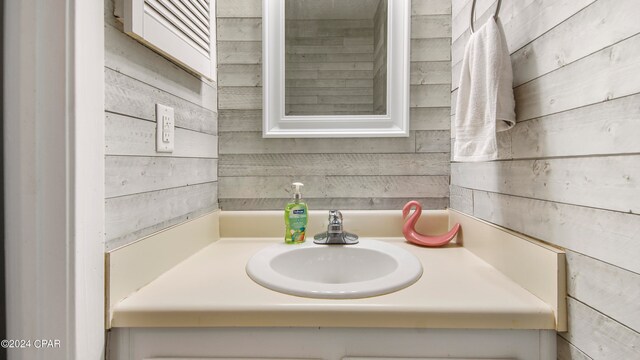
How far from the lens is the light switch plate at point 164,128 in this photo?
32.1 inches

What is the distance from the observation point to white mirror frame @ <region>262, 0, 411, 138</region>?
1.19 m

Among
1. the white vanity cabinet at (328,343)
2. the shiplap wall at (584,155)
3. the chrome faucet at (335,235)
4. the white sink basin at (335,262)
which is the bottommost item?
the white vanity cabinet at (328,343)

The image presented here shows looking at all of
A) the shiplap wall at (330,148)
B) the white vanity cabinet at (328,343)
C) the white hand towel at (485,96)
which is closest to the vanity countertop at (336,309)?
the white vanity cabinet at (328,343)

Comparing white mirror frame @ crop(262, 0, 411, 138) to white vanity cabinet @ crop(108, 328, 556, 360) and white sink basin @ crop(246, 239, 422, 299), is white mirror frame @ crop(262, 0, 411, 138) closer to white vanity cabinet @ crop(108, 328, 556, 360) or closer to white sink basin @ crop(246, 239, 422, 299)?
white sink basin @ crop(246, 239, 422, 299)

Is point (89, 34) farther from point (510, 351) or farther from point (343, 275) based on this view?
point (510, 351)

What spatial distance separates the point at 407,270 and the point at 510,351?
0.26 metres

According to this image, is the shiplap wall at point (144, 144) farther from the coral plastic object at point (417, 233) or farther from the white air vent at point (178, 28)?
the coral plastic object at point (417, 233)

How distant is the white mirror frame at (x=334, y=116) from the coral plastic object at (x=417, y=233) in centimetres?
27

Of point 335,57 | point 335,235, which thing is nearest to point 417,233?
point 335,235

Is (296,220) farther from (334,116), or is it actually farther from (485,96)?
(485,96)

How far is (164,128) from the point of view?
840 mm

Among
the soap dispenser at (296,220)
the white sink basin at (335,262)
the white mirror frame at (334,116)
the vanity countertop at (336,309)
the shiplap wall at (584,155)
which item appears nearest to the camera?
the shiplap wall at (584,155)

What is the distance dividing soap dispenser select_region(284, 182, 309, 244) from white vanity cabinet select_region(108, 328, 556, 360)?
439mm

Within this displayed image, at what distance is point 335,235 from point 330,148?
331 mm
